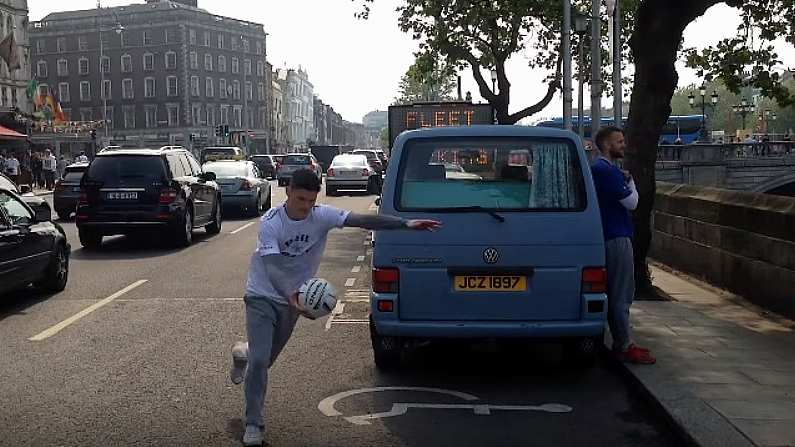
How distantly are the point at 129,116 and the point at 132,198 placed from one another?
91.7 metres

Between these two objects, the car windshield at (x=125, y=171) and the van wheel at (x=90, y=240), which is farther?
the van wheel at (x=90, y=240)

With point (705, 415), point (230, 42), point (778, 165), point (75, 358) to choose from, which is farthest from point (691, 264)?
point (230, 42)

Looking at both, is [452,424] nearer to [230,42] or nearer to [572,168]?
[572,168]

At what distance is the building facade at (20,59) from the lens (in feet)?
202

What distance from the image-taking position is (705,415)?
540 cm

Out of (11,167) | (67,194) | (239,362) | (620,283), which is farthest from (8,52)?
(239,362)

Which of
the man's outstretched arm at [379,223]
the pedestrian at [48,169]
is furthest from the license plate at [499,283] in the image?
the pedestrian at [48,169]

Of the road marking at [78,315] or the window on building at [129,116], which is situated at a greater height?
the window on building at [129,116]

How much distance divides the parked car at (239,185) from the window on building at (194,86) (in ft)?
265

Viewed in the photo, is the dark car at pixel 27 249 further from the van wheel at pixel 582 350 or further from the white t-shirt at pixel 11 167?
the white t-shirt at pixel 11 167

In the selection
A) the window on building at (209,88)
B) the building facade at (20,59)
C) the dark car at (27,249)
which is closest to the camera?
the dark car at (27,249)

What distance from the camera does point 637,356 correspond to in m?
6.89

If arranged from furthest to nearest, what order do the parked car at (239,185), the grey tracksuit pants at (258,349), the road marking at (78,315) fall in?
1. the parked car at (239,185)
2. the road marking at (78,315)
3. the grey tracksuit pants at (258,349)

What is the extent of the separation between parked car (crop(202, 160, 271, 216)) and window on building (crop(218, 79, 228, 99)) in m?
84.5
